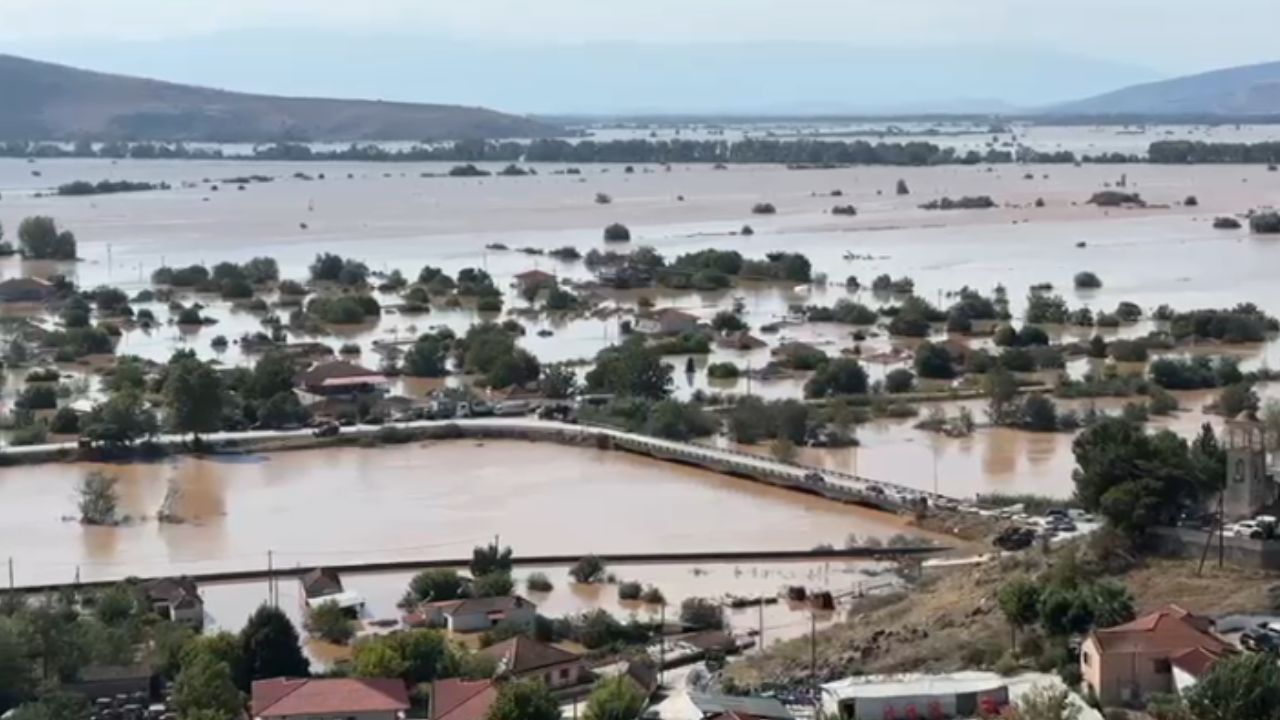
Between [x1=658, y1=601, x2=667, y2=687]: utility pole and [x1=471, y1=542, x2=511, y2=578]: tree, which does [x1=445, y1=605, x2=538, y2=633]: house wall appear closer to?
[x1=658, y1=601, x2=667, y2=687]: utility pole

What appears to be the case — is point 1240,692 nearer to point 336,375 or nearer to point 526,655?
point 526,655

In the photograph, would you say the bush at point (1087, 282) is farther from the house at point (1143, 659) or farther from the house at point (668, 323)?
the house at point (1143, 659)

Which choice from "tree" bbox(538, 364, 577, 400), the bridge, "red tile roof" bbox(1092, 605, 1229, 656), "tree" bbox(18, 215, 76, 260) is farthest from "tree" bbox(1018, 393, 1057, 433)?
"tree" bbox(18, 215, 76, 260)

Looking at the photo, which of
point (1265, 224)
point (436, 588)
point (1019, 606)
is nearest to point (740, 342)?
point (436, 588)

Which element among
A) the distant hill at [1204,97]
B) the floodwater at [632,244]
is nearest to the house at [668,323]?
the floodwater at [632,244]

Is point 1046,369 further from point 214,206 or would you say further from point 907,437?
point 214,206

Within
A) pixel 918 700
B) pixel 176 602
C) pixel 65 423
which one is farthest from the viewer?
pixel 65 423

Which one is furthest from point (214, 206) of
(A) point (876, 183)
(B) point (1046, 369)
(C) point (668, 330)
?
(B) point (1046, 369)
